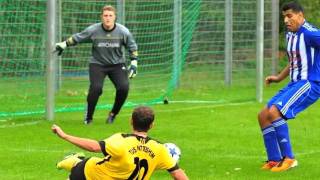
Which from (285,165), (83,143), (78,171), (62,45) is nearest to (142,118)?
(83,143)

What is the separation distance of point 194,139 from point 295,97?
2928mm

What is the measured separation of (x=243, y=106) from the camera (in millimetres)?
17578

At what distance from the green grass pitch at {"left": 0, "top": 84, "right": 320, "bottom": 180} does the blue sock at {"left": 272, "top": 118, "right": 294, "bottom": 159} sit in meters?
0.23

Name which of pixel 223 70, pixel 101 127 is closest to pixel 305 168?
pixel 101 127

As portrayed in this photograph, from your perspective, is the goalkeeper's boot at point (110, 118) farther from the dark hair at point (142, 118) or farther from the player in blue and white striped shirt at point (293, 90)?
the dark hair at point (142, 118)

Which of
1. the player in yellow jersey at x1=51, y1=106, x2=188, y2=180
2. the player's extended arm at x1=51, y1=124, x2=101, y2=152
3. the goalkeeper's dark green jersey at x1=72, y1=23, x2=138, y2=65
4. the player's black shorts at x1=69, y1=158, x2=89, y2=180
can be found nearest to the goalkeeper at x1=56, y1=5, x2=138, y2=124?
the goalkeeper's dark green jersey at x1=72, y1=23, x2=138, y2=65

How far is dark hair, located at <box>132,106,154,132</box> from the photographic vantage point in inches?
277

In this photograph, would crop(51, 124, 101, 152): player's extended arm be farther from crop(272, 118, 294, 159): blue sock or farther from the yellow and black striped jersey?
crop(272, 118, 294, 159): blue sock

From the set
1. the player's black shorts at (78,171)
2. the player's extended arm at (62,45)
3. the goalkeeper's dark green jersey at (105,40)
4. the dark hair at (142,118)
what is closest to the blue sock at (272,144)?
the player's black shorts at (78,171)

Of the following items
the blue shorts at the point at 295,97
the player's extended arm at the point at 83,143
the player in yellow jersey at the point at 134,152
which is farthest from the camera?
the blue shorts at the point at 295,97

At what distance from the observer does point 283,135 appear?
386 inches

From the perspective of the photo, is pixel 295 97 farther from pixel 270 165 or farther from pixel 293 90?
pixel 270 165

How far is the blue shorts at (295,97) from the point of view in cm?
970

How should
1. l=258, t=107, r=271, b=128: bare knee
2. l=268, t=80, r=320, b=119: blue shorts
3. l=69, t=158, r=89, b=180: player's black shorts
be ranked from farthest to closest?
l=258, t=107, r=271, b=128: bare knee
l=268, t=80, r=320, b=119: blue shorts
l=69, t=158, r=89, b=180: player's black shorts
